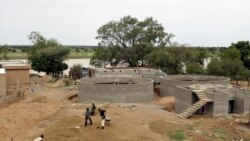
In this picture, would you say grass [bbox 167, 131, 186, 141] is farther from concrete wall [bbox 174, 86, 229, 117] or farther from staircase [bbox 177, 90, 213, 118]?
concrete wall [bbox 174, 86, 229, 117]

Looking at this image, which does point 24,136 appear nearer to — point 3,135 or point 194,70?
point 3,135

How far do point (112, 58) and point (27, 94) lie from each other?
2242 centimetres

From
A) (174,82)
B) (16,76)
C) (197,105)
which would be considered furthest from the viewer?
(16,76)

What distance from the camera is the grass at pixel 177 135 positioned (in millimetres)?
17844

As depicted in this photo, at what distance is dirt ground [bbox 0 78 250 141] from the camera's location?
58.1ft

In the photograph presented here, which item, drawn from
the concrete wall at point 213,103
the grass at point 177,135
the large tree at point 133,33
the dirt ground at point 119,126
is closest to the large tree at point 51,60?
the large tree at point 133,33

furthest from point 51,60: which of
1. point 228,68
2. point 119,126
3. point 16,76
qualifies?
point 119,126

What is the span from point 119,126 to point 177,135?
3144mm

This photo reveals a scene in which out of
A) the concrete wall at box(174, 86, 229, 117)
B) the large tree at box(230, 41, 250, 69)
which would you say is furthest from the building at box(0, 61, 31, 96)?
the large tree at box(230, 41, 250, 69)

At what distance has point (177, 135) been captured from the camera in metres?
18.2

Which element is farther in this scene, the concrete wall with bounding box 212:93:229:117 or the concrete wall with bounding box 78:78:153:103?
the concrete wall with bounding box 78:78:153:103

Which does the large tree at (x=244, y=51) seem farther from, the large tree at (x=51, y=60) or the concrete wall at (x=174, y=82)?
the large tree at (x=51, y=60)

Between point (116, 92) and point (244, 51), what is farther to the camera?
A: point (244, 51)

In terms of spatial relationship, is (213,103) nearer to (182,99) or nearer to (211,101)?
(211,101)
